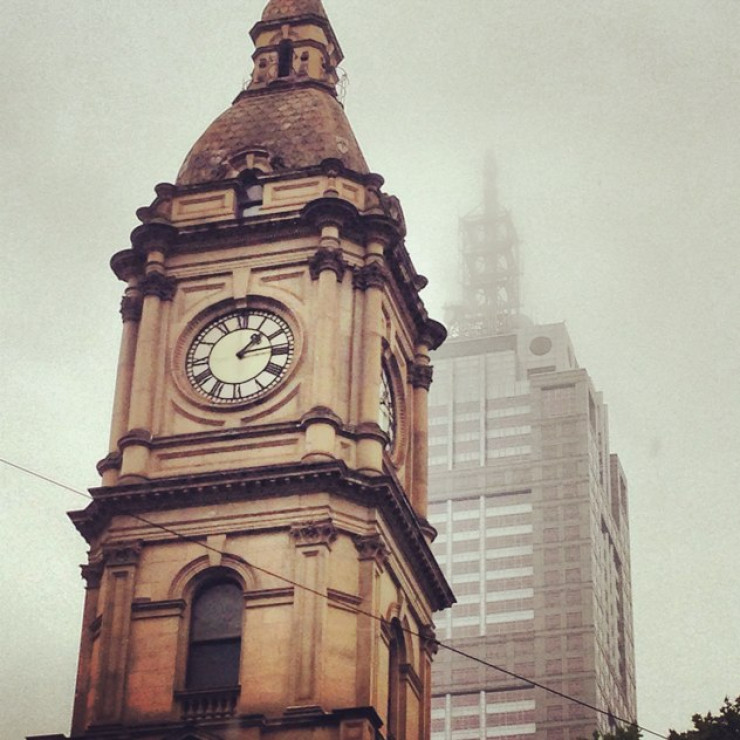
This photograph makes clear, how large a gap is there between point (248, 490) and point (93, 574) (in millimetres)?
4947

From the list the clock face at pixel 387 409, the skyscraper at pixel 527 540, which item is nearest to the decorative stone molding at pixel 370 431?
the clock face at pixel 387 409

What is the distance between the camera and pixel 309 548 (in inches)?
2098

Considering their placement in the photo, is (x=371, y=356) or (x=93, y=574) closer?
(x=93, y=574)

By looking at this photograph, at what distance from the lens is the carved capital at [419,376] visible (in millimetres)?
62188

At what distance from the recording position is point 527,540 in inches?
7032

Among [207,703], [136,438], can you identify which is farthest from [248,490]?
[207,703]

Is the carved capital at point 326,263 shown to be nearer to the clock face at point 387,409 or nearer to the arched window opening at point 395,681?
the clock face at point 387,409

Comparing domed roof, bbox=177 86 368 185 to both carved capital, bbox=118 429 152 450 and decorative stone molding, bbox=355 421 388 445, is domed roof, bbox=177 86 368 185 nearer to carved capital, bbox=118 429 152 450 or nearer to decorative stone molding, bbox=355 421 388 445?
carved capital, bbox=118 429 152 450

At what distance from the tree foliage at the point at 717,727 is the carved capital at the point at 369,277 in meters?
15.0

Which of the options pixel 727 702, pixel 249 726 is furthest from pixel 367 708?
pixel 727 702

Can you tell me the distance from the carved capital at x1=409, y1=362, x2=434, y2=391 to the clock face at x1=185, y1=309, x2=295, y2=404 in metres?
5.53

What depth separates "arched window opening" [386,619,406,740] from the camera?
5478 cm

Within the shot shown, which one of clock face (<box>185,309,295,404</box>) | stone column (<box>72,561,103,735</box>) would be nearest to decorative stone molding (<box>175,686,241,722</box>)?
stone column (<box>72,561,103,735</box>)

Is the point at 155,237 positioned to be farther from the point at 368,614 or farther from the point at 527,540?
the point at 527,540
